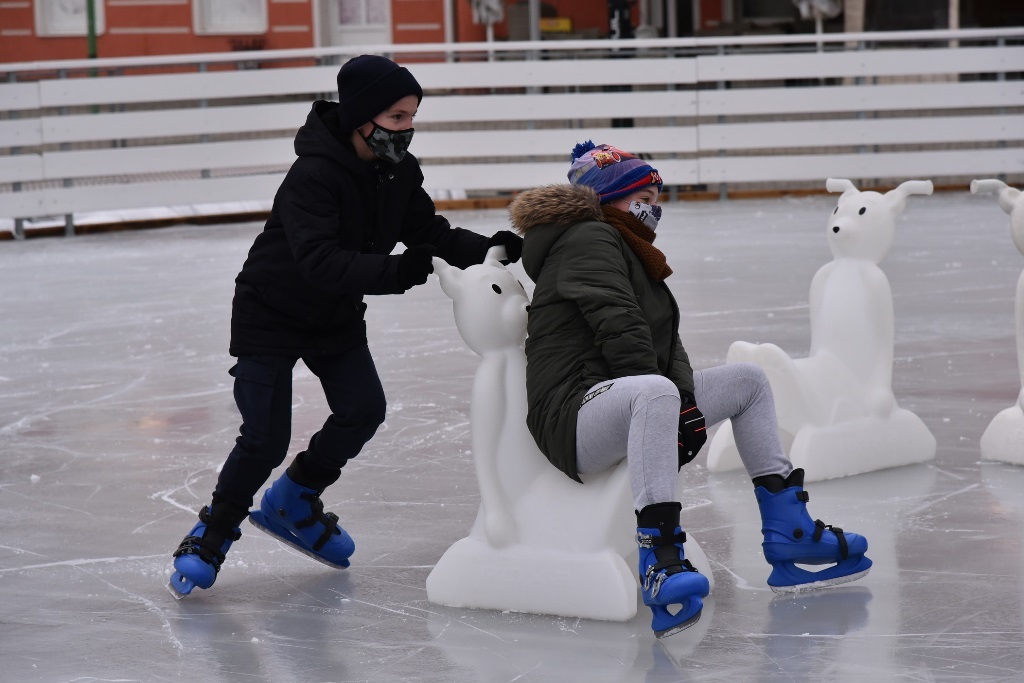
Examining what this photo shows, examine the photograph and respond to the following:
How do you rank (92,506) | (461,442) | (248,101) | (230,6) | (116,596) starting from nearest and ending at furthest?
(116,596) → (92,506) → (461,442) → (248,101) → (230,6)

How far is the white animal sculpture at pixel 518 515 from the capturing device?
10.2 ft

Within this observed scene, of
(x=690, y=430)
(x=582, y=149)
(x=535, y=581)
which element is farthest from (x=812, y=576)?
(x=582, y=149)

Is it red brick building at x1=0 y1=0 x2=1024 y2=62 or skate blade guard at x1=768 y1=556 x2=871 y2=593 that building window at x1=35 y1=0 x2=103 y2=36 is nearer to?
red brick building at x1=0 y1=0 x2=1024 y2=62

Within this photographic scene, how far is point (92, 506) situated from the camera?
4.23m

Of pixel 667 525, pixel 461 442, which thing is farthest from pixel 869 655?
pixel 461 442

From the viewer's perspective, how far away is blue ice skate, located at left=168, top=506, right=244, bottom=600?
3.33 meters

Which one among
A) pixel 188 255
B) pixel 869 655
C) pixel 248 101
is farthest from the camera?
pixel 248 101

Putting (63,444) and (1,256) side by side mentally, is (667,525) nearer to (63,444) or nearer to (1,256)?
(63,444)

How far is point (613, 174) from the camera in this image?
324 cm

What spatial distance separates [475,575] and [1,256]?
26.6 ft

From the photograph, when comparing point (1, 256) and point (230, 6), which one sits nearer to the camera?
point (1, 256)

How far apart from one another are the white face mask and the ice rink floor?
2.74ft

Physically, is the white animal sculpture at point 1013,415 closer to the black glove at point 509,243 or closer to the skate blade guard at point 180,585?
the black glove at point 509,243

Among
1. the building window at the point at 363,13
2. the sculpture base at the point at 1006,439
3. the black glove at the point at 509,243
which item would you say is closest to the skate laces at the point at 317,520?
the black glove at the point at 509,243
